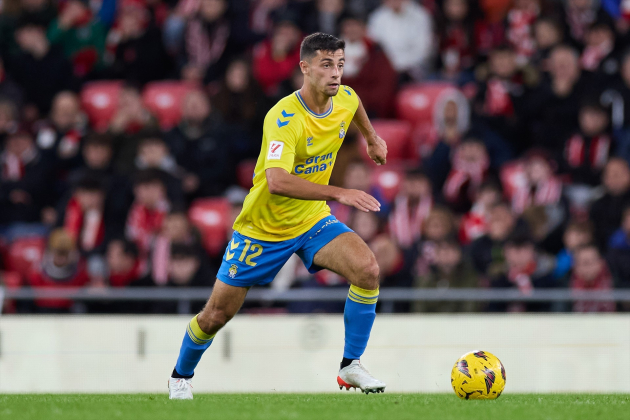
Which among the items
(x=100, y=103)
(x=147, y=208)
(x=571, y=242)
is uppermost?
(x=100, y=103)

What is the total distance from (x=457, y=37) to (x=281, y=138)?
8.27 meters

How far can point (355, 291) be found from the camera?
23.8 ft

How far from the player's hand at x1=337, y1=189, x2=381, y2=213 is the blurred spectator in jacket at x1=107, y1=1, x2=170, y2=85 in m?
9.46

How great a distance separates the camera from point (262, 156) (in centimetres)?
725

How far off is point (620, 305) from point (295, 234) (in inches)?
189

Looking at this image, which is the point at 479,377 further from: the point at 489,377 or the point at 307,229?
the point at 307,229

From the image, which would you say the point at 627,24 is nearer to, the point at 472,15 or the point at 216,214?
the point at 472,15

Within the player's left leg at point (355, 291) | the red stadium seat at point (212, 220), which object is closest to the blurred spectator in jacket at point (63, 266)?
the red stadium seat at point (212, 220)

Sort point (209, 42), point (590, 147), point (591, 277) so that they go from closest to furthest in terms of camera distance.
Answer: point (591, 277) < point (590, 147) < point (209, 42)

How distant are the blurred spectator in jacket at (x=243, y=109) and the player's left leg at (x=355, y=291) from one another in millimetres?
6361

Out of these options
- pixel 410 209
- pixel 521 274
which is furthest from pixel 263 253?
pixel 410 209

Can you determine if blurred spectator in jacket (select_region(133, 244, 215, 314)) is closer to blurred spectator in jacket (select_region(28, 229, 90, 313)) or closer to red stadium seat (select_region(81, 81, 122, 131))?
blurred spectator in jacket (select_region(28, 229, 90, 313))
